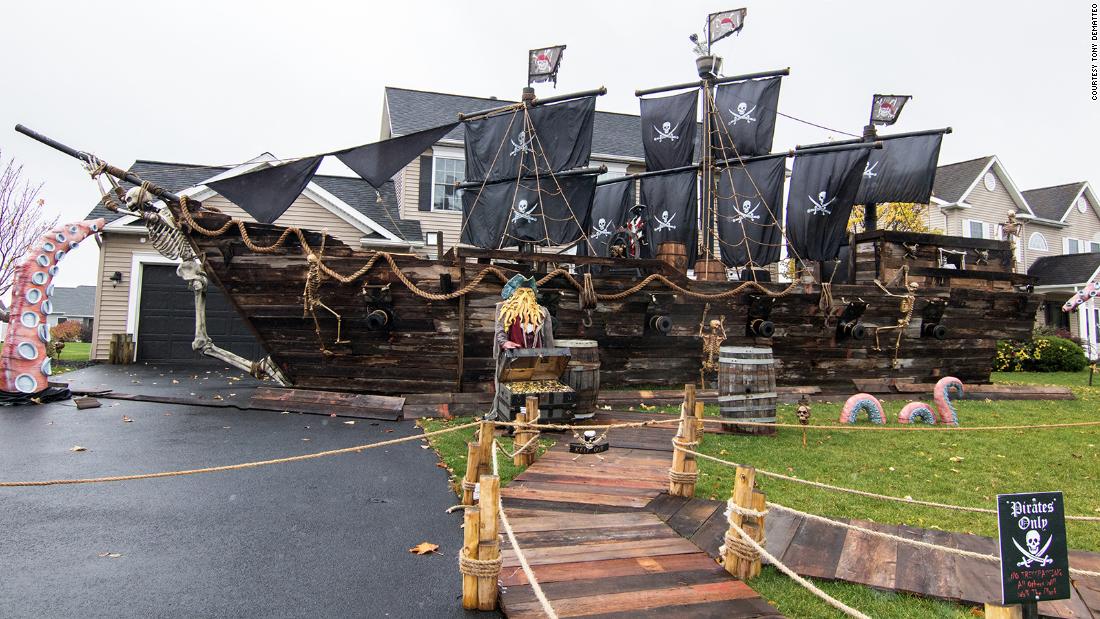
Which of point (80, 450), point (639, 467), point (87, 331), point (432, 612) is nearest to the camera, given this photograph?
point (432, 612)

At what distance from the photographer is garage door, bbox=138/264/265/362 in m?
15.4

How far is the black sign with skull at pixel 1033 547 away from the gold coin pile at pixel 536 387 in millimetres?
4852

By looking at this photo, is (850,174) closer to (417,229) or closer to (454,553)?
(417,229)

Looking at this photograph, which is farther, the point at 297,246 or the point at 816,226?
the point at 816,226

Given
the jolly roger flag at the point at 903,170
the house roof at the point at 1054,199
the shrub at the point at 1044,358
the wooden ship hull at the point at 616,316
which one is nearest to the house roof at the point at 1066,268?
the house roof at the point at 1054,199

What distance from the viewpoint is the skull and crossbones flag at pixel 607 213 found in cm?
1645

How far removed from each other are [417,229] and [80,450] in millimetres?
11594

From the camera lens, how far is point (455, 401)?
Answer: 8391 mm

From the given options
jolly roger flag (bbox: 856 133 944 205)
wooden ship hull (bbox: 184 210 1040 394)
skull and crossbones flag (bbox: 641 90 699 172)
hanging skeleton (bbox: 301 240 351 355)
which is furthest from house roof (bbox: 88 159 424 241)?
jolly roger flag (bbox: 856 133 944 205)

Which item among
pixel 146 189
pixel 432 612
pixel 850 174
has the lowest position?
pixel 432 612

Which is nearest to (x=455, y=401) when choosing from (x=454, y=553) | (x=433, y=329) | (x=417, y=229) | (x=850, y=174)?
(x=433, y=329)

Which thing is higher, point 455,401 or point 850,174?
point 850,174

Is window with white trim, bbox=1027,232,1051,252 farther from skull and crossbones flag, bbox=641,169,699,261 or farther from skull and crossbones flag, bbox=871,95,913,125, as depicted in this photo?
skull and crossbones flag, bbox=641,169,699,261

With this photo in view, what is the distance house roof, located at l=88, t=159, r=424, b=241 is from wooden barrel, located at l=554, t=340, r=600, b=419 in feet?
32.5
